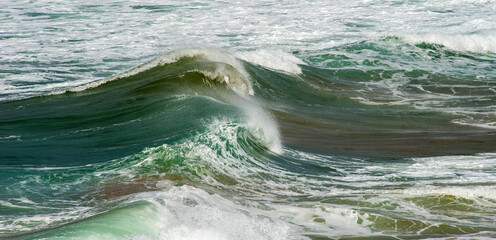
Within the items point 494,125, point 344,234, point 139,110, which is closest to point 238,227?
point 344,234

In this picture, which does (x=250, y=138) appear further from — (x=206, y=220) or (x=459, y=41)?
(x=459, y=41)

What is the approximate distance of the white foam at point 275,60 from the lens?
→ 1609cm

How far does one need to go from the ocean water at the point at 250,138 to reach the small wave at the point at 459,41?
0.24 feet

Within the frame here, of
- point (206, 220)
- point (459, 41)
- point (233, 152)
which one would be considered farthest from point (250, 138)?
point (459, 41)

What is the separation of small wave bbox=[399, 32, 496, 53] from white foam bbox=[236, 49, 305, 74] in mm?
Result: 4972

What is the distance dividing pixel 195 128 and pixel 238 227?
3861 millimetres

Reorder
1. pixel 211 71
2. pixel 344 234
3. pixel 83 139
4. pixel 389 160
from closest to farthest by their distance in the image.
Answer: pixel 344 234
pixel 389 160
pixel 83 139
pixel 211 71

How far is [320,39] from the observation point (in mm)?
21672

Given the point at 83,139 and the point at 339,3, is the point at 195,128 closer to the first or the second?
the point at 83,139

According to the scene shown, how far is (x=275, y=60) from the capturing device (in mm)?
16688

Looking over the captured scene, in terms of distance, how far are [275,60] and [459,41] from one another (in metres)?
7.18

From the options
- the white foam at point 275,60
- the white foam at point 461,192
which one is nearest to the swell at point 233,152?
the white foam at point 461,192

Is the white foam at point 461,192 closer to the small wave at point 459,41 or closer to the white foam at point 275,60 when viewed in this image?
the white foam at point 275,60

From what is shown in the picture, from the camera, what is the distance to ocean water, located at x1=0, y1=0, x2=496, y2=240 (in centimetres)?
573
